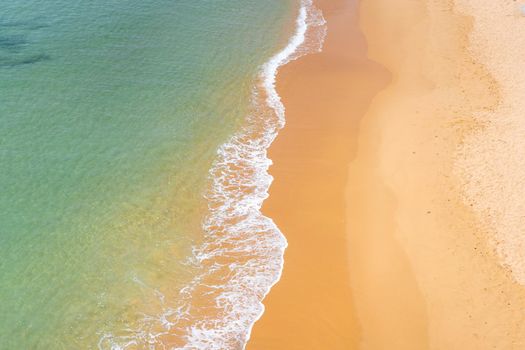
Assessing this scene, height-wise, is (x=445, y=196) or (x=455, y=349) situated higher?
(x=445, y=196)

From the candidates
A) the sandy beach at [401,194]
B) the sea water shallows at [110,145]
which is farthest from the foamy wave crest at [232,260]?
the sandy beach at [401,194]

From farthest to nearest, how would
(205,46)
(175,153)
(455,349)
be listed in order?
(205,46) < (175,153) < (455,349)

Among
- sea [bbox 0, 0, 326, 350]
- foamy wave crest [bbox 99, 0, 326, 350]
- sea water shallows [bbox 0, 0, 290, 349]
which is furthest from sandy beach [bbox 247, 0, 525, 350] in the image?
sea water shallows [bbox 0, 0, 290, 349]

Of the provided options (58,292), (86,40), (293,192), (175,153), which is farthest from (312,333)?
(86,40)

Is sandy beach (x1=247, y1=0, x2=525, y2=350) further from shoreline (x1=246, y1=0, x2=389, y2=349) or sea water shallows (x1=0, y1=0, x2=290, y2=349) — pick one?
sea water shallows (x1=0, y1=0, x2=290, y2=349)

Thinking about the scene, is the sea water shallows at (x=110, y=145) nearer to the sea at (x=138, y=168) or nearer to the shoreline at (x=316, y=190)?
the sea at (x=138, y=168)

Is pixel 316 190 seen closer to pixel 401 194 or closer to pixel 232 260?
pixel 401 194

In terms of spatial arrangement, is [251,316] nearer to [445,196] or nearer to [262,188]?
[262,188]

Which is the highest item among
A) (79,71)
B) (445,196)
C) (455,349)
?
(79,71)
